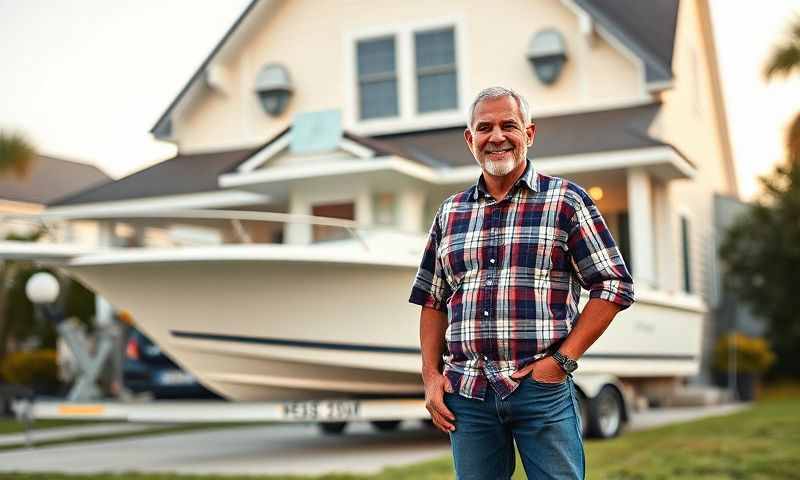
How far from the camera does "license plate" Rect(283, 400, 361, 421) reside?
9.02m

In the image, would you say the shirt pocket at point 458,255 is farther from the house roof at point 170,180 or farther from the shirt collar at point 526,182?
the house roof at point 170,180

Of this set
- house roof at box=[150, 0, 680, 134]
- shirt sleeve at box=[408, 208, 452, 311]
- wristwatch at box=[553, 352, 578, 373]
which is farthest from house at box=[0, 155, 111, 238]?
wristwatch at box=[553, 352, 578, 373]

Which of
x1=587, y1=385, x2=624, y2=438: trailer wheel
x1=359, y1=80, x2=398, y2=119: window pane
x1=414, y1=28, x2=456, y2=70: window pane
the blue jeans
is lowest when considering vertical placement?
x1=587, y1=385, x2=624, y2=438: trailer wheel

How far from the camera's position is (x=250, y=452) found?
10703 mm

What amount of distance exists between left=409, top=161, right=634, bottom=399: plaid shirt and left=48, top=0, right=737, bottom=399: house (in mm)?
8114

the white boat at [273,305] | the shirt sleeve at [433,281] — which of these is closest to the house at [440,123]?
the white boat at [273,305]

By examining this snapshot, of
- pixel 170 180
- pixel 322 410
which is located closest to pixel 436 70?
pixel 170 180

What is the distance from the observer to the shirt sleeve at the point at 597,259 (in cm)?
322

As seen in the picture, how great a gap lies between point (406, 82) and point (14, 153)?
12.3 metres

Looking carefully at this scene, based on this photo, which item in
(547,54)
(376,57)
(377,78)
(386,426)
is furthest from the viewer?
(376,57)

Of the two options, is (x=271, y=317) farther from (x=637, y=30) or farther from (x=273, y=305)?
(x=637, y=30)

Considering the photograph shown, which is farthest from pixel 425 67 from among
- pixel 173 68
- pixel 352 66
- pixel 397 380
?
pixel 397 380

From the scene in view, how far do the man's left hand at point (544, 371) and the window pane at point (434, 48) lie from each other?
42.6 ft

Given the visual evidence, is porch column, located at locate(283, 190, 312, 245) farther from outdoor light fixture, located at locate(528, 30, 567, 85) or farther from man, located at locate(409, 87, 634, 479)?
man, located at locate(409, 87, 634, 479)
